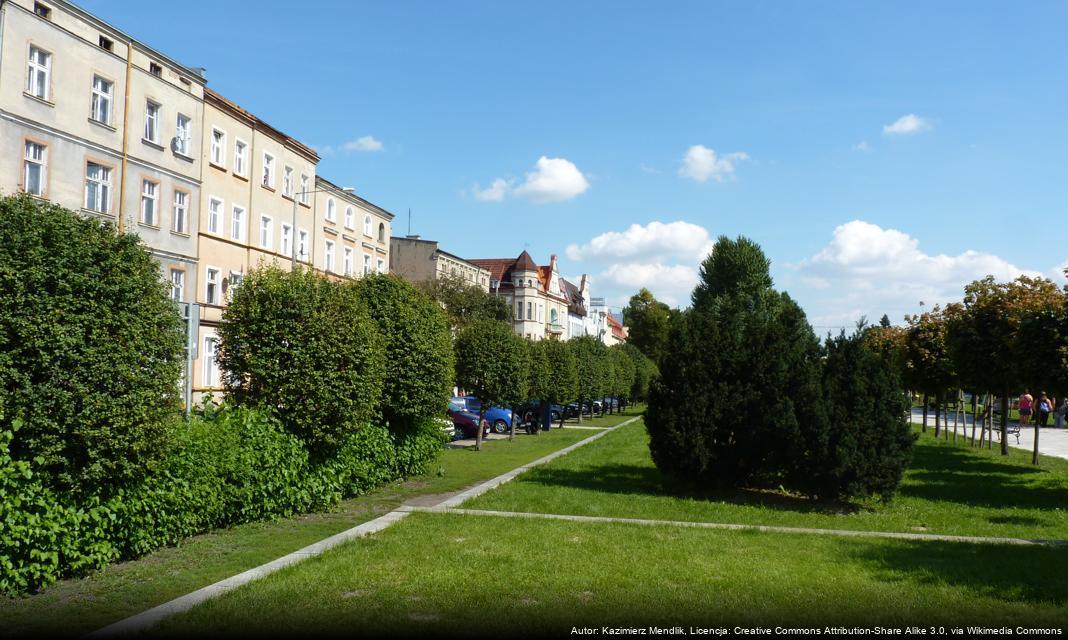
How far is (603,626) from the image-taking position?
651cm

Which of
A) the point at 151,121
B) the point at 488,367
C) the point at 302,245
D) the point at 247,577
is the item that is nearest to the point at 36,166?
the point at 151,121

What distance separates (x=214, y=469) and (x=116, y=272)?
9.12 ft

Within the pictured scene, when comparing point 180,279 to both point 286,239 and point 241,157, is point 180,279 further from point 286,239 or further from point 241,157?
point 286,239

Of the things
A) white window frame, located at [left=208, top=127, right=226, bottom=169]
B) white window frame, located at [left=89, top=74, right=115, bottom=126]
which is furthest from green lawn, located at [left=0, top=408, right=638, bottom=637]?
white window frame, located at [left=208, top=127, right=226, bottom=169]

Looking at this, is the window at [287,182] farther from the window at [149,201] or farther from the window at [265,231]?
the window at [149,201]

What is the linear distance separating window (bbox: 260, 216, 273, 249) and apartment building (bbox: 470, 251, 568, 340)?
1410 inches

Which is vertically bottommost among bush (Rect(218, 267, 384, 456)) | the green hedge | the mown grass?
the mown grass

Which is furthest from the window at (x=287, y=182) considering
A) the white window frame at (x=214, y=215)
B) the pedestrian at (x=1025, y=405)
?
the pedestrian at (x=1025, y=405)

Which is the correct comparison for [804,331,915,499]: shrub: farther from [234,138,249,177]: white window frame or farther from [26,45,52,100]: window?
[234,138,249,177]: white window frame

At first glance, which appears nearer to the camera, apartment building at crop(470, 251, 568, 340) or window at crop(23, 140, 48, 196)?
window at crop(23, 140, 48, 196)

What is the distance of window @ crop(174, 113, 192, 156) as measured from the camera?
31.9 m

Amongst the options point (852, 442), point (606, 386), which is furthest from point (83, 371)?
point (606, 386)

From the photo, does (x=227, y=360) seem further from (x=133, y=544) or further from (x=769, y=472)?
(x=769, y=472)

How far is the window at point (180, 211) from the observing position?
32188 mm
